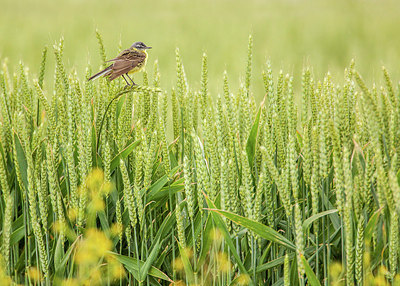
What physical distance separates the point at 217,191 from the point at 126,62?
0.40 metres

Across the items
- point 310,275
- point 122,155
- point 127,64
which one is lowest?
point 310,275

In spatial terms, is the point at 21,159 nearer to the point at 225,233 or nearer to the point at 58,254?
the point at 58,254

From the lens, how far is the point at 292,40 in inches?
234

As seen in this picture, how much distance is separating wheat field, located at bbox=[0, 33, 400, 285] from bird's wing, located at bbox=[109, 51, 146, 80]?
6 cm

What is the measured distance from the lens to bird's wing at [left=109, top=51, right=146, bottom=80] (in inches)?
43.2

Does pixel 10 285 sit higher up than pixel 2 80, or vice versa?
pixel 2 80

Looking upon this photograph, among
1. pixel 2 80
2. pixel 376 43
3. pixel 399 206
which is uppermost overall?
pixel 376 43

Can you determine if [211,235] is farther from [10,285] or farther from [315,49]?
[315,49]

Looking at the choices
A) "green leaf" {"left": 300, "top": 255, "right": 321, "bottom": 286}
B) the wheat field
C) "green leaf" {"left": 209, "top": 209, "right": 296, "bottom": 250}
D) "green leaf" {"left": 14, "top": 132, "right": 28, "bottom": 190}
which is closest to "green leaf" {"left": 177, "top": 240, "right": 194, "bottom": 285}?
the wheat field

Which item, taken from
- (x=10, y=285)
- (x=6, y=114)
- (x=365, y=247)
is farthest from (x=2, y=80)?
(x=365, y=247)

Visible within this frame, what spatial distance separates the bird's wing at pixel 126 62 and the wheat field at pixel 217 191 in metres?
0.06

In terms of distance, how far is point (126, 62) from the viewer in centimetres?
112

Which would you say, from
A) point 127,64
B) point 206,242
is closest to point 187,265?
point 206,242

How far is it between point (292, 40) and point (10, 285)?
17.4 feet
